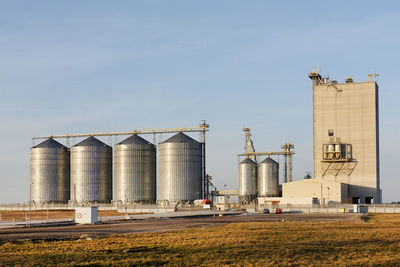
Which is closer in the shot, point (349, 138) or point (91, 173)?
point (349, 138)

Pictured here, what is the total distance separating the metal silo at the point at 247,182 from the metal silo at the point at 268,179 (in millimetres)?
2537

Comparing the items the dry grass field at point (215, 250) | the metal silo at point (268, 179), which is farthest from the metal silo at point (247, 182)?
the dry grass field at point (215, 250)

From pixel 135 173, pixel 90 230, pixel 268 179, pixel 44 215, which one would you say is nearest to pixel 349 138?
pixel 268 179

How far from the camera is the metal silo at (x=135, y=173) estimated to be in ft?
465

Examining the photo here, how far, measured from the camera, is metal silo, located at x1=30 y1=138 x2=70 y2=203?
154 meters

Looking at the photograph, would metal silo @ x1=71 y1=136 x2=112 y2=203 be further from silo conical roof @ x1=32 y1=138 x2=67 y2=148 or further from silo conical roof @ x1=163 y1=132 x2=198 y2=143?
silo conical roof @ x1=163 y1=132 x2=198 y2=143

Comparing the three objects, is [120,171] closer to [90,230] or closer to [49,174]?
[49,174]

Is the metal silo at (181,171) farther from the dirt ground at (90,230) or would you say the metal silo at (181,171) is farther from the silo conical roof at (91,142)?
the dirt ground at (90,230)

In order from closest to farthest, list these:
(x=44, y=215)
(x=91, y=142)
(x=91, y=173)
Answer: (x=44, y=215) < (x=91, y=173) < (x=91, y=142)

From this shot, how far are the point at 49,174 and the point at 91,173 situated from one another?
1510 cm

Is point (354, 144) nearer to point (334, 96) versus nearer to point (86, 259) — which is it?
point (334, 96)

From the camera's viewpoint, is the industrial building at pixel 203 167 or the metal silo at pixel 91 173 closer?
the industrial building at pixel 203 167

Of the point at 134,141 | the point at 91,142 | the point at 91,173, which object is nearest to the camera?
the point at 134,141

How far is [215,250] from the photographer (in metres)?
33.4
